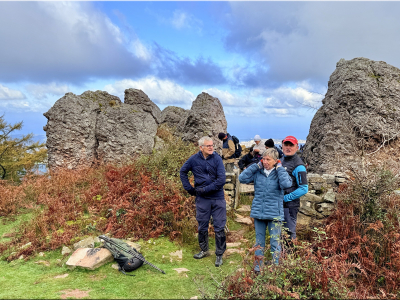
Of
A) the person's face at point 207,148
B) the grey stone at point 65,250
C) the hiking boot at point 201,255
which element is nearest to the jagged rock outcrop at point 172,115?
the person's face at point 207,148

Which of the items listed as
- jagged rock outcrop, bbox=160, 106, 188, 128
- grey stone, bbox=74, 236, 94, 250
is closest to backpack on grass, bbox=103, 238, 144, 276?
grey stone, bbox=74, 236, 94, 250

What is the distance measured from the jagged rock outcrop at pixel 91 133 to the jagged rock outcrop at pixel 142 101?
1.28 metres

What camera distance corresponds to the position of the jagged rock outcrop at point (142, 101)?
47.1 ft

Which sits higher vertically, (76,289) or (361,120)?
(361,120)

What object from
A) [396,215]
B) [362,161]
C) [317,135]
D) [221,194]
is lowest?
[396,215]

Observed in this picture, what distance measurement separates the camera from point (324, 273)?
150 inches

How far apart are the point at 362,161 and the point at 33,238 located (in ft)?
26.6

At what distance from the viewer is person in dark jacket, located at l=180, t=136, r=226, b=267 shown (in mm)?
5723

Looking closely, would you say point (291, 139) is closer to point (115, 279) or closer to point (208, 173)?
point (208, 173)

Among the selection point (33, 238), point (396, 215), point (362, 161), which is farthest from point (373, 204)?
point (33, 238)

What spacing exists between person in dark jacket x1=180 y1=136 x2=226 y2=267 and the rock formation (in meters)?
5.79

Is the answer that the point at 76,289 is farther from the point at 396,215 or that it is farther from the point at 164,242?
the point at 396,215

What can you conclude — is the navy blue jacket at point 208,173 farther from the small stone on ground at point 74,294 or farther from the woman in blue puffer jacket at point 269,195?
the small stone on ground at point 74,294

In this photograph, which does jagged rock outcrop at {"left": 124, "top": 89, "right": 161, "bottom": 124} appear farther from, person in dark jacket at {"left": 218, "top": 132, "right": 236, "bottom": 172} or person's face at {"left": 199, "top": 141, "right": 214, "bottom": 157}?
person's face at {"left": 199, "top": 141, "right": 214, "bottom": 157}
